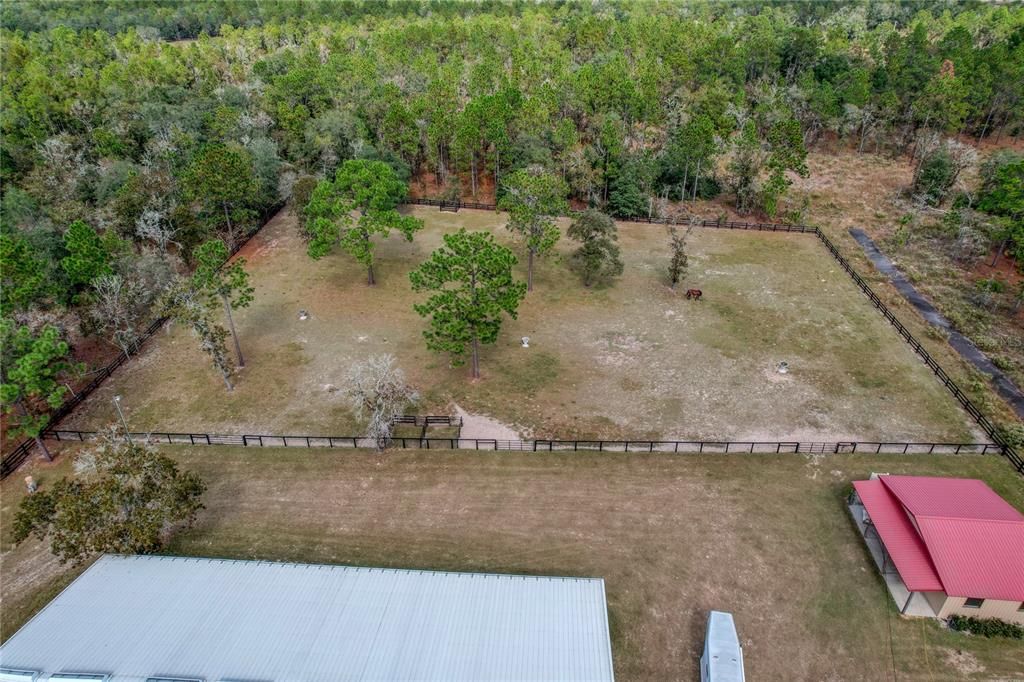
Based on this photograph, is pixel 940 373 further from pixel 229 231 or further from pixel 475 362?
pixel 229 231

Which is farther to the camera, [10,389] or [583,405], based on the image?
[583,405]

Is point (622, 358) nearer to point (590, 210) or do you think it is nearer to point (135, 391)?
point (590, 210)

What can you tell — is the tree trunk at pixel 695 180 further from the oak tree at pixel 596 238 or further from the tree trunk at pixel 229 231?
the tree trunk at pixel 229 231

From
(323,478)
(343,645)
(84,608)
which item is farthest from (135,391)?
(343,645)

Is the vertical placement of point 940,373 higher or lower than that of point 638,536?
higher

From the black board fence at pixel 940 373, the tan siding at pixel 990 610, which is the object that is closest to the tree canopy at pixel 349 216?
the black board fence at pixel 940 373

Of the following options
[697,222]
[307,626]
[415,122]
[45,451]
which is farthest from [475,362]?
[415,122]
